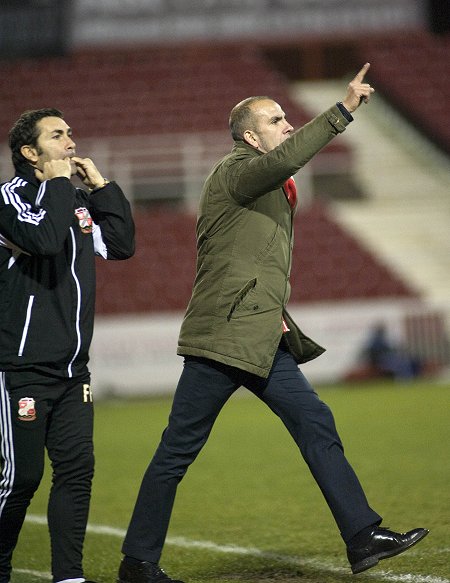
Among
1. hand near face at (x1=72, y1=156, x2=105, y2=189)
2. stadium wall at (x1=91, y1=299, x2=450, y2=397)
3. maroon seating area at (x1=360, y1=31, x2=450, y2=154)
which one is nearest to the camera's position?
hand near face at (x1=72, y1=156, x2=105, y2=189)

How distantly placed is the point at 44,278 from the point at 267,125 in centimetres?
116

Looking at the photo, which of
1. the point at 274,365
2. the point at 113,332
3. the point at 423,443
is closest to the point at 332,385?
the point at 113,332

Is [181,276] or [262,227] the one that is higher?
[262,227]

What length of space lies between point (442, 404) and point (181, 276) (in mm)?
7065

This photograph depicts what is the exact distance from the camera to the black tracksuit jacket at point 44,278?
4641mm

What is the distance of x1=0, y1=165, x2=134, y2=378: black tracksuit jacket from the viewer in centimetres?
464

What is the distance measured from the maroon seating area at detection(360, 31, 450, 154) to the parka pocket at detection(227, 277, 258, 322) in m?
19.4

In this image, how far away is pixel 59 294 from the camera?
4805mm

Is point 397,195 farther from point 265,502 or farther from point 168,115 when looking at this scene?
point 265,502

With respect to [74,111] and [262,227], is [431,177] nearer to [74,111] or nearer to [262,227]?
[74,111]

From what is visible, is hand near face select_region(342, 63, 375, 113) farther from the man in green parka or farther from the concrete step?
the concrete step

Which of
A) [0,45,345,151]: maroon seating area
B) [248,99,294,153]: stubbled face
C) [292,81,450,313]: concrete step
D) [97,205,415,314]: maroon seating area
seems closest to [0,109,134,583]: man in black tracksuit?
[248,99,294,153]: stubbled face

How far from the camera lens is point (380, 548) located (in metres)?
4.85

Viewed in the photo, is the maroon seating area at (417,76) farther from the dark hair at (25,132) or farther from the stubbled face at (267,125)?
the dark hair at (25,132)
